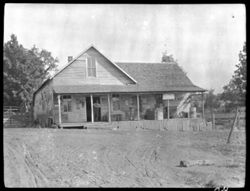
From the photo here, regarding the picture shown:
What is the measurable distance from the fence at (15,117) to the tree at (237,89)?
1606cm

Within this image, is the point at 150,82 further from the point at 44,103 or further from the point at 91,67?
the point at 44,103

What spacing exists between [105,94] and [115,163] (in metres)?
12.6

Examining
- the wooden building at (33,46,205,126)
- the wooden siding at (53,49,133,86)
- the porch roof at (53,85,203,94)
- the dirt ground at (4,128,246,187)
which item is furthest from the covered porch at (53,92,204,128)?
the dirt ground at (4,128,246,187)

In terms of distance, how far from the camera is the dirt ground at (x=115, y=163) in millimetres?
8273

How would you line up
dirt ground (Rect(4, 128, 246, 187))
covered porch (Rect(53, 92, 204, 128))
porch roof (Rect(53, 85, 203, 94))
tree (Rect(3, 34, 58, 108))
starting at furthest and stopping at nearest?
covered porch (Rect(53, 92, 204, 128)), porch roof (Rect(53, 85, 203, 94)), tree (Rect(3, 34, 58, 108)), dirt ground (Rect(4, 128, 246, 187))

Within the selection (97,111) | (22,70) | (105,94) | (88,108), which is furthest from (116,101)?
(22,70)

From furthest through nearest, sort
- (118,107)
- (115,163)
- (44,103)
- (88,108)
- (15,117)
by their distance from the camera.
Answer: (44,103) → (118,107) → (88,108) → (15,117) → (115,163)

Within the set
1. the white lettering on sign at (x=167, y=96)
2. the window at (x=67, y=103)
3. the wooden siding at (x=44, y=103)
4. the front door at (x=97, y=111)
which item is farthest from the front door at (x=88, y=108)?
the white lettering on sign at (x=167, y=96)

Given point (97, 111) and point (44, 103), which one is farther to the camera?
point (44, 103)

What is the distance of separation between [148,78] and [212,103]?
2219 cm

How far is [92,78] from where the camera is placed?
22.7 meters

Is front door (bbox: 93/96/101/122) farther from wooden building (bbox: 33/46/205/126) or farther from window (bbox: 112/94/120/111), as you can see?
window (bbox: 112/94/120/111)

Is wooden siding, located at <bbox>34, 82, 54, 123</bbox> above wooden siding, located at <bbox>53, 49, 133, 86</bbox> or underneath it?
underneath

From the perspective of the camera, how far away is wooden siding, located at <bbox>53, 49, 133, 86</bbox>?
22.1 meters
